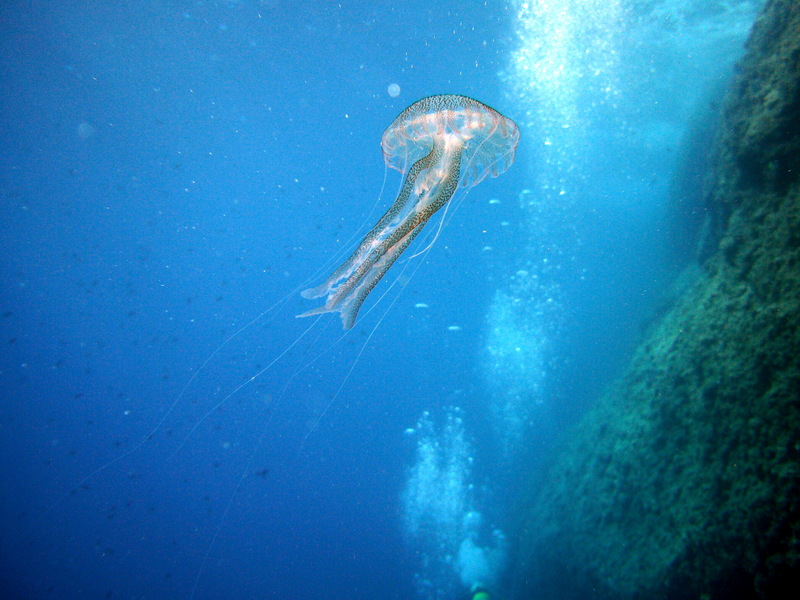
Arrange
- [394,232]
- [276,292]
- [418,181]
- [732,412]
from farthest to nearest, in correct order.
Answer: [276,292]
[732,412]
[418,181]
[394,232]

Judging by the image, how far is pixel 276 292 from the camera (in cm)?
1308

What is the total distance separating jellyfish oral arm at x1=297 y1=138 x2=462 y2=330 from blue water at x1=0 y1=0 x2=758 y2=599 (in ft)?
2.25

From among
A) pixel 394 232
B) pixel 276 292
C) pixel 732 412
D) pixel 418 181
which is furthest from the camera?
pixel 276 292

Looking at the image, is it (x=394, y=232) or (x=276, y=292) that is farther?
(x=276, y=292)

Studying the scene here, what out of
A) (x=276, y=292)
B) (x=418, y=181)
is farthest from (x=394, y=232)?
(x=276, y=292)

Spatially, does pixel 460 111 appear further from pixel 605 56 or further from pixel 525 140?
pixel 605 56

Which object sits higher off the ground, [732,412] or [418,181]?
[418,181]

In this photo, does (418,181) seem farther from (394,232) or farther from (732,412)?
(732,412)

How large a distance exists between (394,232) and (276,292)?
10.7 meters

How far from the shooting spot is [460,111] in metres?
3.21

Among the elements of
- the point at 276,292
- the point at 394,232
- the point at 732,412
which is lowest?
the point at 732,412

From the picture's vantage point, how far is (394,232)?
3441mm

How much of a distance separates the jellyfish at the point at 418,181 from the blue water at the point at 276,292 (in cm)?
73

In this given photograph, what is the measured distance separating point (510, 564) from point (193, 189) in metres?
14.5
